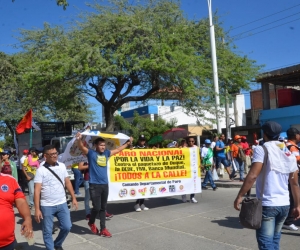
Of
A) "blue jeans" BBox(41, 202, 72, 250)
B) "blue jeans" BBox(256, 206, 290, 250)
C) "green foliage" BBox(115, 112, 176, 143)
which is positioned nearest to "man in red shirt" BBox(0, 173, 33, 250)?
"blue jeans" BBox(41, 202, 72, 250)

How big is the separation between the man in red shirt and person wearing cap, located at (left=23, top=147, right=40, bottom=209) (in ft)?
22.3

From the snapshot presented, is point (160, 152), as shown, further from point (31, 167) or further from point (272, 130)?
point (272, 130)

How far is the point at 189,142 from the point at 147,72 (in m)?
6.76

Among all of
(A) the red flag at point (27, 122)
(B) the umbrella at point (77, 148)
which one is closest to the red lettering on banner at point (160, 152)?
(B) the umbrella at point (77, 148)

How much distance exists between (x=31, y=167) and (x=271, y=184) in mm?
7804

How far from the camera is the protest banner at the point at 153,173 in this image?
9031 millimetres

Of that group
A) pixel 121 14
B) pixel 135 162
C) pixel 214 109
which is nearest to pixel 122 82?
pixel 121 14

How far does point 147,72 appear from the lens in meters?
16.8

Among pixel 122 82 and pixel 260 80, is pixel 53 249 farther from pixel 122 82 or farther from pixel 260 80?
pixel 260 80

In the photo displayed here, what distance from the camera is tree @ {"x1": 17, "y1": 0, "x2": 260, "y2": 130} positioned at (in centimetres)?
1568

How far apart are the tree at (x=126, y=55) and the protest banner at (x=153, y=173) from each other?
617 cm

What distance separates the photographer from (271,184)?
406 centimetres

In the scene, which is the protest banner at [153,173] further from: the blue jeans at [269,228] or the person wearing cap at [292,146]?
the blue jeans at [269,228]

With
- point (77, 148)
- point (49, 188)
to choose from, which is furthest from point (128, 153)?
point (49, 188)
